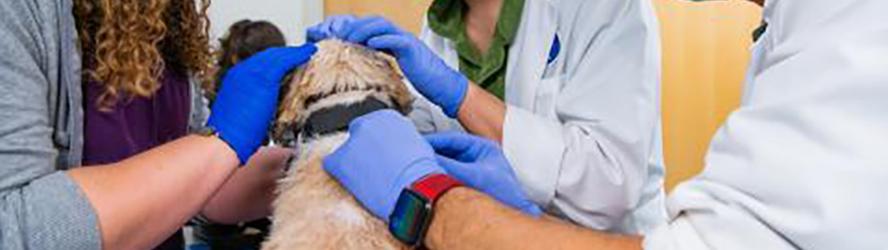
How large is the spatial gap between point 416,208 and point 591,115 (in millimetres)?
512

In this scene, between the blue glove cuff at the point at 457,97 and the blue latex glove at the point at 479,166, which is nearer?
the blue latex glove at the point at 479,166

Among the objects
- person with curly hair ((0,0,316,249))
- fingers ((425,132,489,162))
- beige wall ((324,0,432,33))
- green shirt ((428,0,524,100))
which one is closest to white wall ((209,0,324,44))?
beige wall ((324,0,432,33))

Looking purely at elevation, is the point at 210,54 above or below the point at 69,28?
below

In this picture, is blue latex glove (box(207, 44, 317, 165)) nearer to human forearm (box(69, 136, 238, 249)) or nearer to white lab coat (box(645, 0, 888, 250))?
human forearm (box(69, 136, 238, 249))

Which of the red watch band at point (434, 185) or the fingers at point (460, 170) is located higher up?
the red watch band at point (434, 185)

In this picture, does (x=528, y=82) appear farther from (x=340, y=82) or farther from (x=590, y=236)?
(x=590, y=236)

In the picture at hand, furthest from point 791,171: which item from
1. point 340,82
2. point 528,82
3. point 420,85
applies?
point 528,82

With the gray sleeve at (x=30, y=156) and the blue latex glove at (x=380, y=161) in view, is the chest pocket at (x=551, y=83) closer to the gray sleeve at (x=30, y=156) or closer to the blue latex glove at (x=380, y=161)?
the blue latex glove at (x=380, y=161)

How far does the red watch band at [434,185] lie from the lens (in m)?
0.88

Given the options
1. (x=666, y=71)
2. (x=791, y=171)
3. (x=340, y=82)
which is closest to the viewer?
(x=791, y=171)

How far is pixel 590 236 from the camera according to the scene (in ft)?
2.44

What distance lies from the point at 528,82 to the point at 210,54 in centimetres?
54

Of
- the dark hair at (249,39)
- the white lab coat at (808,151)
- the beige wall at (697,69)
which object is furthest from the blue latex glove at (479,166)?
the beige wall at (697,69)

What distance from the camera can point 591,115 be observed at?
1.29m
